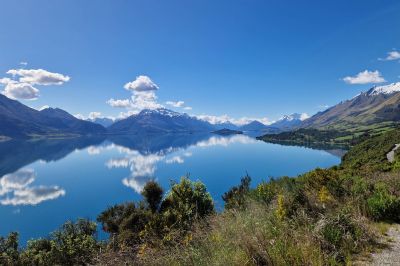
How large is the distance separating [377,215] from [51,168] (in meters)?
180

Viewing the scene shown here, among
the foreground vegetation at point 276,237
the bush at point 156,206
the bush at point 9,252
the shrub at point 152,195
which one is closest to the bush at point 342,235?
the foreground vegetation at point 276,237

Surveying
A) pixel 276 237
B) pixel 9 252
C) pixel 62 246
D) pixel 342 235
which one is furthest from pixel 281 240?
pixel 9 252

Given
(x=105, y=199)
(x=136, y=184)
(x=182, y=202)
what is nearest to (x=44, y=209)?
(x=105, y=199)

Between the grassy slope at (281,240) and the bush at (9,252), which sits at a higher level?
the grassy slope at (281,240)

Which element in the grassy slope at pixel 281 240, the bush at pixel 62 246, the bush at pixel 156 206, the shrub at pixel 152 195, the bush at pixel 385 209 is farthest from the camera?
the shrub at pixel 152 195

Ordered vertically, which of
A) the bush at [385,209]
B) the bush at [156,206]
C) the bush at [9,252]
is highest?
the bush at [385,209]

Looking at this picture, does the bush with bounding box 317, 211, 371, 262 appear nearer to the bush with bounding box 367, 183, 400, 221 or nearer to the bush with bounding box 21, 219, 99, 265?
the bush with bounding box 367, 183, 400, 221

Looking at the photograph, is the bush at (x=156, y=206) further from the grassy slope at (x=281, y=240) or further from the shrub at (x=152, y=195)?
the grassy slope at (x=281, y=240)

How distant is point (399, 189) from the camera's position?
10.9 meters

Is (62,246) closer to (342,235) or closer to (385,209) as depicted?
(385,209)

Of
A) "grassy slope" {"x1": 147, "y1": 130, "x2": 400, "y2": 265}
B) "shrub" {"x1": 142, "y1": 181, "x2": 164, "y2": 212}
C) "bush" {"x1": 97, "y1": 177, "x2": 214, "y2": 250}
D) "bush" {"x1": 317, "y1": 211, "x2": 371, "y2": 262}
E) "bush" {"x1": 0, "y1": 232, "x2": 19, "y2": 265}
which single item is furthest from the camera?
"shrub" {"x1": 142, "y1": 181, "x2": 164, "y2": 212}

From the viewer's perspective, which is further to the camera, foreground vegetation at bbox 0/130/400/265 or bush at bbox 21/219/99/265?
bush at bbox 21/219/99/265

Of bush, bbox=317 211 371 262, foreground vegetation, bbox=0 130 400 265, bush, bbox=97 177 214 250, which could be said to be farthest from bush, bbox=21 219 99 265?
bush, bbox=317 211 371 262

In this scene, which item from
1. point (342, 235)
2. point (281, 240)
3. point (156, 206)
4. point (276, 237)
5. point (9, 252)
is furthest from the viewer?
point (156, 206)
